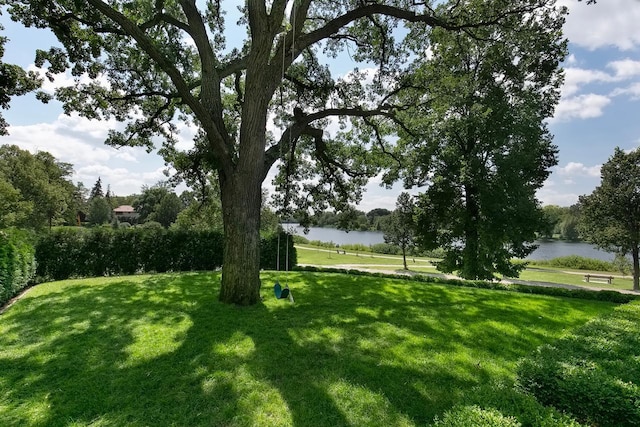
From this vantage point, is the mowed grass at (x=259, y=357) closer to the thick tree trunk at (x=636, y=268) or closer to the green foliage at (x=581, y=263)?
the thick tree trunk at (x=636, y=268)

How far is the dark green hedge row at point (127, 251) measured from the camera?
9984 mm

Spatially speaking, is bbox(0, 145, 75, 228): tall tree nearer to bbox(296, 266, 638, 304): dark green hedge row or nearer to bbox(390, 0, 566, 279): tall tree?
bbox(390, 0, 566, 279): tall tree

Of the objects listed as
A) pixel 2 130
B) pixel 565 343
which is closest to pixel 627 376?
pixel 565 343

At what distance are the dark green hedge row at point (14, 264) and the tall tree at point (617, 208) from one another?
87.3 ft

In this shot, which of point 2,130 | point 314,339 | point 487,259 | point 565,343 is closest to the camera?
point 565,343

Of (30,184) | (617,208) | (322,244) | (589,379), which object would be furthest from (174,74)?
(322,244)

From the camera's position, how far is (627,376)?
8.63 ft

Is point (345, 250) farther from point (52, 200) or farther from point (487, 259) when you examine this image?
point (52, 200)

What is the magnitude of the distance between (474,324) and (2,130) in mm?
16437

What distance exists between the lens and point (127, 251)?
36.6 feet

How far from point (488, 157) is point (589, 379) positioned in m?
12.8

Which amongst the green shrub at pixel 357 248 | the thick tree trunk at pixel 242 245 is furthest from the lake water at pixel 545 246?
the thick tree trunk at pixel 242 245

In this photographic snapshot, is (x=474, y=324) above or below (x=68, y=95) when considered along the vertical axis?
below

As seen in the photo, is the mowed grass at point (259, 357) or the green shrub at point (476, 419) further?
the mowed grass at point (259, 357)
